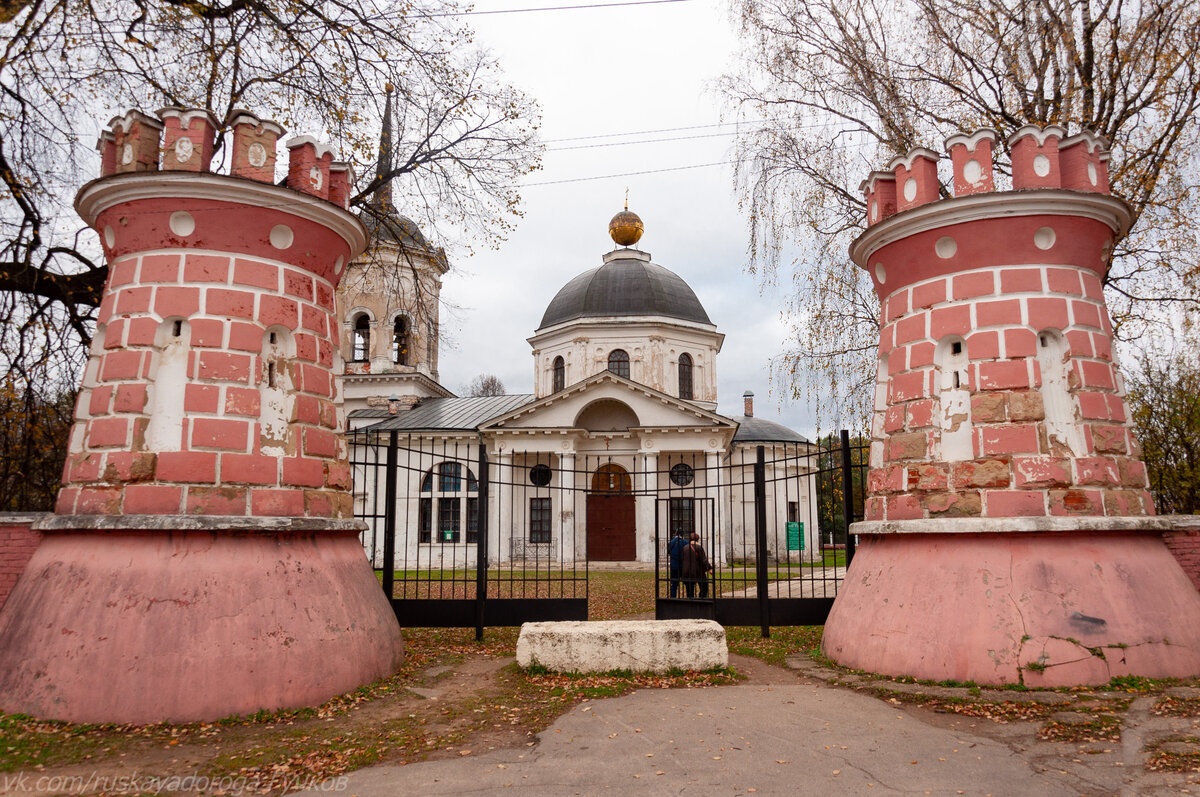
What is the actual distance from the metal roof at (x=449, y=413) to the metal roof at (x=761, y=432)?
9618 mm

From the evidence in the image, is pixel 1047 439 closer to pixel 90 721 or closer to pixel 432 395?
pixel 90 721

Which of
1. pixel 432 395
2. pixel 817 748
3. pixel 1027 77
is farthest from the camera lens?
pixel 432 395

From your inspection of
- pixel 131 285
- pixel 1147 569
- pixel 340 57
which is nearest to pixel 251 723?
pixel 131 285

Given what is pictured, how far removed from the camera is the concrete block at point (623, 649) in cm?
797

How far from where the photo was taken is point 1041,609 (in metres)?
6.93

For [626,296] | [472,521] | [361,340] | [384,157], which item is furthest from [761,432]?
[384,157]

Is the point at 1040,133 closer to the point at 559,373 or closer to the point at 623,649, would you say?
the point at 623,649

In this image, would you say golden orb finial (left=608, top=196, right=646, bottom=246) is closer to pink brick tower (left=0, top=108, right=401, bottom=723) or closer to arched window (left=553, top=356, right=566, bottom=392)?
arched window (left=553, top=356, right=566, bottom=392)

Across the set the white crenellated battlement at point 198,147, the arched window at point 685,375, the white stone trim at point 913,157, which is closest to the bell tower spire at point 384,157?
the white crenellated battlement at point 198,147

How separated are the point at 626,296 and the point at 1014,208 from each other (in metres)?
26.6

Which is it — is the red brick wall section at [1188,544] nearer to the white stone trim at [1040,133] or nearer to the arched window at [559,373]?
the white stone trim at [1040,133]

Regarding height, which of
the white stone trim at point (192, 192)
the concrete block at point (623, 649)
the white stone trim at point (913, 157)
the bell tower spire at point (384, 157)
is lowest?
the concrete block at point (623, 649)

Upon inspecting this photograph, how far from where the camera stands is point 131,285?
711 centimetres

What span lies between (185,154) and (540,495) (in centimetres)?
2343
